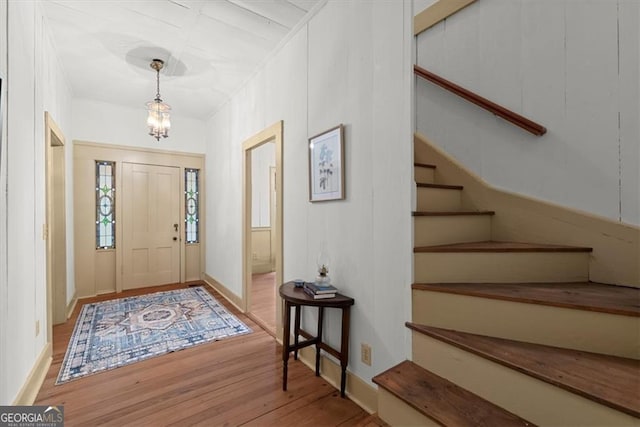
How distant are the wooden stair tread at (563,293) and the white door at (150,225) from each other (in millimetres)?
4623

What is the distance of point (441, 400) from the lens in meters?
1.19

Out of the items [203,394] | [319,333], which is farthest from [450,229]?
[203,394]

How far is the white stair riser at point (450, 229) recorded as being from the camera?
64.2 inches

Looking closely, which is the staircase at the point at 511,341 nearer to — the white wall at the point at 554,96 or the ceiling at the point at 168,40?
the white wall at the point at 554,96

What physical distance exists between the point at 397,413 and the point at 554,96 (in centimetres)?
208

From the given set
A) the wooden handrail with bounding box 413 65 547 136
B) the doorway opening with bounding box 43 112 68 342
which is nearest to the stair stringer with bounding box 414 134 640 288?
the wooden handrail with bounding box 413 65 547 136

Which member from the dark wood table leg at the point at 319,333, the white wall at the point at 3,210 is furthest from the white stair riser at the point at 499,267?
the white wall at the point at 3,210

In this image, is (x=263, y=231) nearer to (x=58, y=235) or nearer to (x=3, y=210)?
(x=58, y=235)

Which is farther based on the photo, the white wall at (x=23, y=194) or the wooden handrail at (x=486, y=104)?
the wooden handrail at (x=486, y=104)

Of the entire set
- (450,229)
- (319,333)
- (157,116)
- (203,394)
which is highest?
(157,116)

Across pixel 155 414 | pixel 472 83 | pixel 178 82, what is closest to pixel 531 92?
pixel 472 83

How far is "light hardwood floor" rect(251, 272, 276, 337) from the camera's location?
3.26 m

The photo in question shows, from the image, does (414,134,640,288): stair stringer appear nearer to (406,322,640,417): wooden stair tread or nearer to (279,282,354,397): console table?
(406,322,640,417): wooden stair tread

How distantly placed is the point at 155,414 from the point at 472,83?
130 inches
